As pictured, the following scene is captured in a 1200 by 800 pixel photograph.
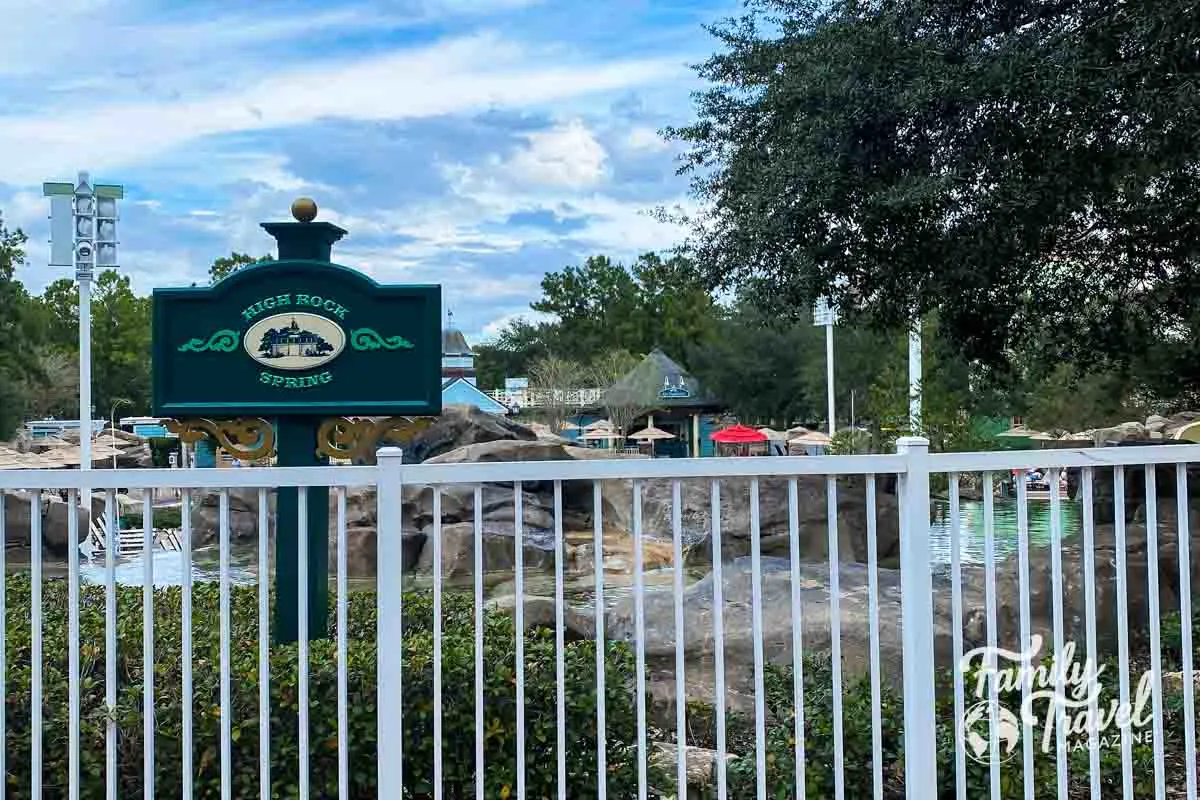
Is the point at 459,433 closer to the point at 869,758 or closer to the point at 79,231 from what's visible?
the point at 79,231

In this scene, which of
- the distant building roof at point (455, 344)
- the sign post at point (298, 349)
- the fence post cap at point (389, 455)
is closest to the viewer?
the fence post cap at point (389, 455)

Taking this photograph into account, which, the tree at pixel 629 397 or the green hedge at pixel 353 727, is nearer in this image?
the green hedge at pixel 353 727

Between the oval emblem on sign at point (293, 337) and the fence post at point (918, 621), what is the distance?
2.27 m

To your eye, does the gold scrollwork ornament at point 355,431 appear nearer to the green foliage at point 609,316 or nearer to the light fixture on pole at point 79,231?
the light fixture on pole at point 79,231

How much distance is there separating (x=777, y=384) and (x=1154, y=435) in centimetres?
2774

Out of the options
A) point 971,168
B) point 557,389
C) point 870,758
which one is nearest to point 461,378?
point 557,389

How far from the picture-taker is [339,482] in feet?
9.49

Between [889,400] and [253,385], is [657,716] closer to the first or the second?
[253,385]

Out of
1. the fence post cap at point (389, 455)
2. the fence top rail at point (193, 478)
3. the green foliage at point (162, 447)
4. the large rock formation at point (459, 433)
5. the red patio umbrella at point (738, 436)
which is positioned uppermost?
the fence post cap at point (389, 455)

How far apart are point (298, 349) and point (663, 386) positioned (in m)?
39.5

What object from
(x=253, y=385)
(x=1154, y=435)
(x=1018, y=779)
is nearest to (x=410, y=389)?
(x=253, y=385)

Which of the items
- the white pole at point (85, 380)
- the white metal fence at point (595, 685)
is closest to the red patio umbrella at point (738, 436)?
the white pole at point (85, 380)

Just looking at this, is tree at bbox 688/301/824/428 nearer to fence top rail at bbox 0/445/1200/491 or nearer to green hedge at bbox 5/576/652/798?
green hedge at bbox 5/576/652/798

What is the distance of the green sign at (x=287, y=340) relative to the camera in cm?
418
